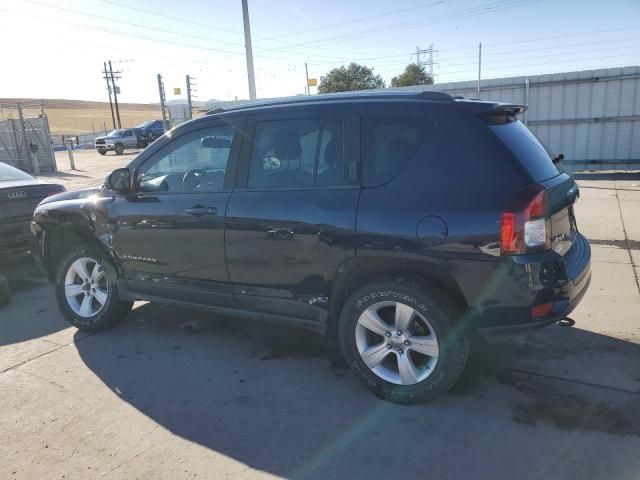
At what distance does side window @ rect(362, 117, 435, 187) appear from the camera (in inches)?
125

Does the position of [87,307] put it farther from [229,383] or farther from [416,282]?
[416,282]

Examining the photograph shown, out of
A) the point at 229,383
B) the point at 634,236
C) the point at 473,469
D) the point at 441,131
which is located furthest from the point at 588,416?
the point at 634,236

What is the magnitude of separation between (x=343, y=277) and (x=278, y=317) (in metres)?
0.65

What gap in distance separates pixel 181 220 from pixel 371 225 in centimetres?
164

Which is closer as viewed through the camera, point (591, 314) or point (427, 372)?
point (427, 372)

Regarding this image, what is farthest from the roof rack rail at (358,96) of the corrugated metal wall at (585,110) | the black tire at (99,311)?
the corrugated metal wall at (585,110)

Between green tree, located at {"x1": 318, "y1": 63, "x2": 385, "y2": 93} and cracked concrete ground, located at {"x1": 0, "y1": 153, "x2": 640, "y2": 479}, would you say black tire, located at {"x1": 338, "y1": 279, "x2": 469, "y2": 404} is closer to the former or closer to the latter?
cracked concrete ground, located at {"x1": 0, "y1": 153, "x2": 640, "y2": 479}

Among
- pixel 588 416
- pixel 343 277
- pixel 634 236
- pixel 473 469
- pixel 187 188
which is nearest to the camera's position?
pixel 473 469

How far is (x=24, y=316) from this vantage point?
17.3 feet

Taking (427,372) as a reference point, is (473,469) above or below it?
below

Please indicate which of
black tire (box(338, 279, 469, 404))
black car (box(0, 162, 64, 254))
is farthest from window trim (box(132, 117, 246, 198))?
black car (box(0, 162, 64, 254))

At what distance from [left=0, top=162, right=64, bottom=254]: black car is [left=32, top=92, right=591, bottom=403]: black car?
9.65 feet

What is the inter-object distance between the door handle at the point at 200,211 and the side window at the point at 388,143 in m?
1.24

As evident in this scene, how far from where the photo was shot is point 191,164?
416cm
